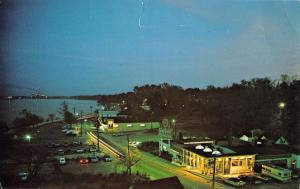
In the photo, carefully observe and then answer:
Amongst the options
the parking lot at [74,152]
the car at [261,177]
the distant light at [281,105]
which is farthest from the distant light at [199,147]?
the distant light at [281,105]

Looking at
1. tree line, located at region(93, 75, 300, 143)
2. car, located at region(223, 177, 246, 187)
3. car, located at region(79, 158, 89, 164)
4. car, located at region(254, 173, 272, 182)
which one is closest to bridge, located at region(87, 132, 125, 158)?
car, located at region(79, 158, 89, 164)

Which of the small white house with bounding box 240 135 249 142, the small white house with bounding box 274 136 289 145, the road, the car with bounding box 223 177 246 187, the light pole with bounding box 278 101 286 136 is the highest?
the light pole with bounding box 278 101 286 136

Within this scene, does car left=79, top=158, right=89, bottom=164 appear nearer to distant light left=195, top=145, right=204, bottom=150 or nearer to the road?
the road

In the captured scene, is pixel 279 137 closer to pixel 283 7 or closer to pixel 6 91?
pixel 283 7

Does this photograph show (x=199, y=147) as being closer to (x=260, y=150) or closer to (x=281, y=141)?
(x=260, y=150)

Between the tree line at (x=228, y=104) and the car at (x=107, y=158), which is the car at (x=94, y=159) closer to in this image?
the car at (x=107, y=158)

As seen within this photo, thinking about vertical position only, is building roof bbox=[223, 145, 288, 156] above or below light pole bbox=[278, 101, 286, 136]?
below

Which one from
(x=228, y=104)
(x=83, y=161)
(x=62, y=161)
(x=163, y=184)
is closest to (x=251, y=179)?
(x=228, y=104)
